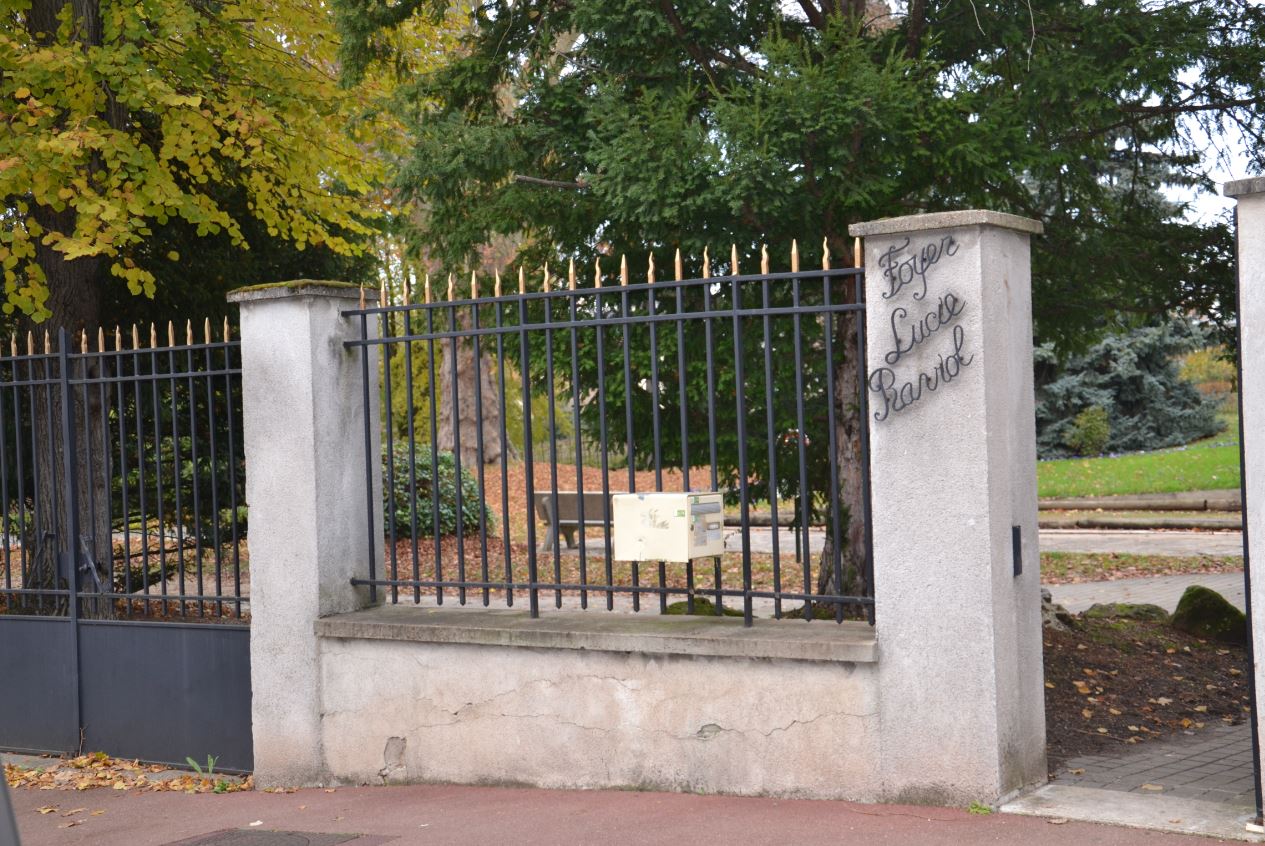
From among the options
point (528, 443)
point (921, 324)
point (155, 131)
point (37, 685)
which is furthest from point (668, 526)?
point (155, 131)

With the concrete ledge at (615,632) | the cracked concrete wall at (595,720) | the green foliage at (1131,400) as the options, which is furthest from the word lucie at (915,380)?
the green foliage at (1131,400)

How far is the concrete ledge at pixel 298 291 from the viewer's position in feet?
22.2

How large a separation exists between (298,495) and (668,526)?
2139 mm

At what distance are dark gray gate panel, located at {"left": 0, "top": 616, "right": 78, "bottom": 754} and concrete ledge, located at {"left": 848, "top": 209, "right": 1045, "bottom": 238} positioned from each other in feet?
18.2

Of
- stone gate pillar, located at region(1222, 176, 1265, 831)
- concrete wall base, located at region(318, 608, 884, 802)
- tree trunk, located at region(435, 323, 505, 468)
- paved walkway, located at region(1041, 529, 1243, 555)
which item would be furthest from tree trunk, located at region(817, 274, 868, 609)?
tree trunk, located at region(435, 323, 505, 468)

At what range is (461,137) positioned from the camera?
25.4 ft

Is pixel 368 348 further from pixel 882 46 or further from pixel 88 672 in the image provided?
pixel 882 46

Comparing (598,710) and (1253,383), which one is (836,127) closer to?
(1253,383)

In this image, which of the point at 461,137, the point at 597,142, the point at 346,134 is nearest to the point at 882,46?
the point at 597,142

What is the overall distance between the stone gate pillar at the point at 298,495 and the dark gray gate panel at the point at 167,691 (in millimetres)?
352

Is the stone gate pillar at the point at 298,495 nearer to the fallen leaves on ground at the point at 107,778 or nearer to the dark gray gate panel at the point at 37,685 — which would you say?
the fallen leaves on ground at the point at 107,778

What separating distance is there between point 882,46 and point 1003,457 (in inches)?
133

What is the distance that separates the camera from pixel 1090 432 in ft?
108

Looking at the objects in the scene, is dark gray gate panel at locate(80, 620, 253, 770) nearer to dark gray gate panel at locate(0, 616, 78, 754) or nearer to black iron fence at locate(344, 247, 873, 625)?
dark gray gate panel at locate(0, 616, 78, 754)
